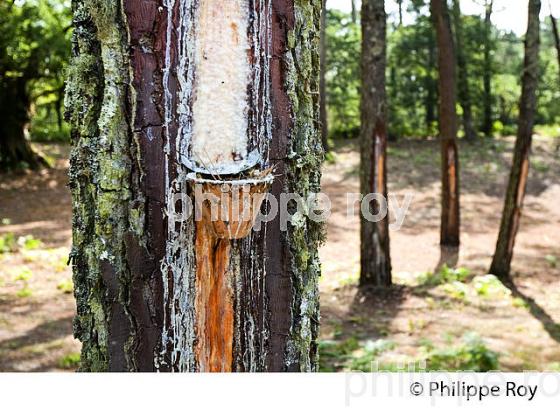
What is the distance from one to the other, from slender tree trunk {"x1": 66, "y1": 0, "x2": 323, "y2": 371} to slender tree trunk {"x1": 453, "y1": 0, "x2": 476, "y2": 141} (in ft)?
63.1

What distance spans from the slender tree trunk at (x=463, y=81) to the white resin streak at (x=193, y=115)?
1931cm

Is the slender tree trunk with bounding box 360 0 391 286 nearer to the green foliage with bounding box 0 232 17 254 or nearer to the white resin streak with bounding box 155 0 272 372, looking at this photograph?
the green foliage with bounding box 0 232 17 254

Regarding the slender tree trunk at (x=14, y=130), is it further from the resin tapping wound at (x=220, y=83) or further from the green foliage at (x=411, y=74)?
the resin tapping wound at (x=220, y=83)

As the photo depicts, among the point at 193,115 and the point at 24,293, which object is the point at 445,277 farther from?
the point at 193,115

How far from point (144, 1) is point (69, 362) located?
441 cm

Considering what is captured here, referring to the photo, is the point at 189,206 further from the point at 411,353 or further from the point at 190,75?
the point at 411,353

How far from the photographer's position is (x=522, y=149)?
829 cm

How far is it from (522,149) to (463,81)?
1246 centimetres

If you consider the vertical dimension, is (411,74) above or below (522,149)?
above

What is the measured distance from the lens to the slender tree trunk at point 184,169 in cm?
133

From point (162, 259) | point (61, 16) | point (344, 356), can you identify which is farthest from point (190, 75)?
point (61, 16)

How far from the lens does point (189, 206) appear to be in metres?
1.36

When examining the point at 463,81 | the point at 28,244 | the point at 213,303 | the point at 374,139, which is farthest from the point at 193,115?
the point at 463,81

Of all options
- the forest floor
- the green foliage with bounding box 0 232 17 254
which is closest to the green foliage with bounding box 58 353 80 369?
the forest floor
